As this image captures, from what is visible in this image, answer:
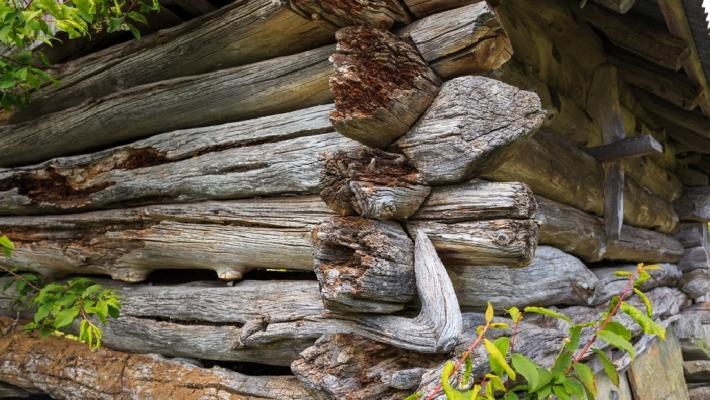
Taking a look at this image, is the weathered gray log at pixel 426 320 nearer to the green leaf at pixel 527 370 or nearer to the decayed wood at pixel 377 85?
the green leaf at pixel 527 370

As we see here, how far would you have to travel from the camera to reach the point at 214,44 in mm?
2541

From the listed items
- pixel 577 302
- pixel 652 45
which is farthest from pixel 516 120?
pixel 652 45

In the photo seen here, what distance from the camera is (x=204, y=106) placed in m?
2.59

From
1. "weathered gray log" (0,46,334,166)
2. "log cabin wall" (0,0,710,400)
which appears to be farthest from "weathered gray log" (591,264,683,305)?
"weathered gray log" (0,46,334,166)

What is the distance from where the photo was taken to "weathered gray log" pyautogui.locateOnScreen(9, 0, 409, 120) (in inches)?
75.0

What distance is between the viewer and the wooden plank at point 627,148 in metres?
3.57

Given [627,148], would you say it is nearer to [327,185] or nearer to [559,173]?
[559,173]

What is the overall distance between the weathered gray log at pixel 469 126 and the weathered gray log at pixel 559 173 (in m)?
0.11

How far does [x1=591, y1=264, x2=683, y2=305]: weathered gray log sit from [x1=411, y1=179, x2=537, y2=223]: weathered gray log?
5.23 feet

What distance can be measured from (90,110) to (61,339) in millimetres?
1191

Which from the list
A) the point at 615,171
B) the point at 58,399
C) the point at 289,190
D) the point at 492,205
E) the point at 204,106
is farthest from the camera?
the point at 615,171

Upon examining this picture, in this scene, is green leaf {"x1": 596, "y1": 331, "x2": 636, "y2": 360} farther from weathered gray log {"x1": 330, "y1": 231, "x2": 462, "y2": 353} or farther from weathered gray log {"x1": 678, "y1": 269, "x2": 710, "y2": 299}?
weathered gray log {"x1": 678, "y1": 269, "x2": 710, "y2": 299}

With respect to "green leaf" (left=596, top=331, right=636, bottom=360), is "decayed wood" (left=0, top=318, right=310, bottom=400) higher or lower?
lower

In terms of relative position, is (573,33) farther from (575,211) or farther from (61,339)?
(61,339)
